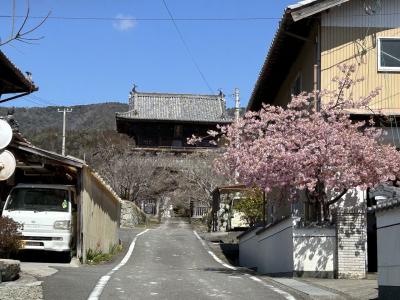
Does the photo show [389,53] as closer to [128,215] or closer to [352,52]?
[352,52]

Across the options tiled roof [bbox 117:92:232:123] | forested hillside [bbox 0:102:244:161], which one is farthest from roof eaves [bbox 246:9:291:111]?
forested hillside [bbox 0:102:244:161]

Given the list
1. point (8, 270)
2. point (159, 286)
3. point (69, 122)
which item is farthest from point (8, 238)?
point (69, 122)

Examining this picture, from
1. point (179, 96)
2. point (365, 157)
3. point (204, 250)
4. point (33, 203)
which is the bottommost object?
point (204, 250)

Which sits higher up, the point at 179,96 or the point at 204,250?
the point at 179,96

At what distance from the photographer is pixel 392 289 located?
33.0 ft

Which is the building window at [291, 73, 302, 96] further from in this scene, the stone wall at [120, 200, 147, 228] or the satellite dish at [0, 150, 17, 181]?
the stone wall at [120, 200, 147, 228]

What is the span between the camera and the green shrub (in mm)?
13938

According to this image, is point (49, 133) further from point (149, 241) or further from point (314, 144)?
point (314, 144)

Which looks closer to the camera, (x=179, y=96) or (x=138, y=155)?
(x=138, y=155)

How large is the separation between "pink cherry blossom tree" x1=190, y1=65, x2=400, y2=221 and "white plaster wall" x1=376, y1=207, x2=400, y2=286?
381 cm

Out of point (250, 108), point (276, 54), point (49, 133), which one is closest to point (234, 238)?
point (250, 108)

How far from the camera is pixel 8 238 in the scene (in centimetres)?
1404

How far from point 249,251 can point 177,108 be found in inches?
1460

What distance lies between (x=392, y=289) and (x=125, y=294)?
4.39 m
